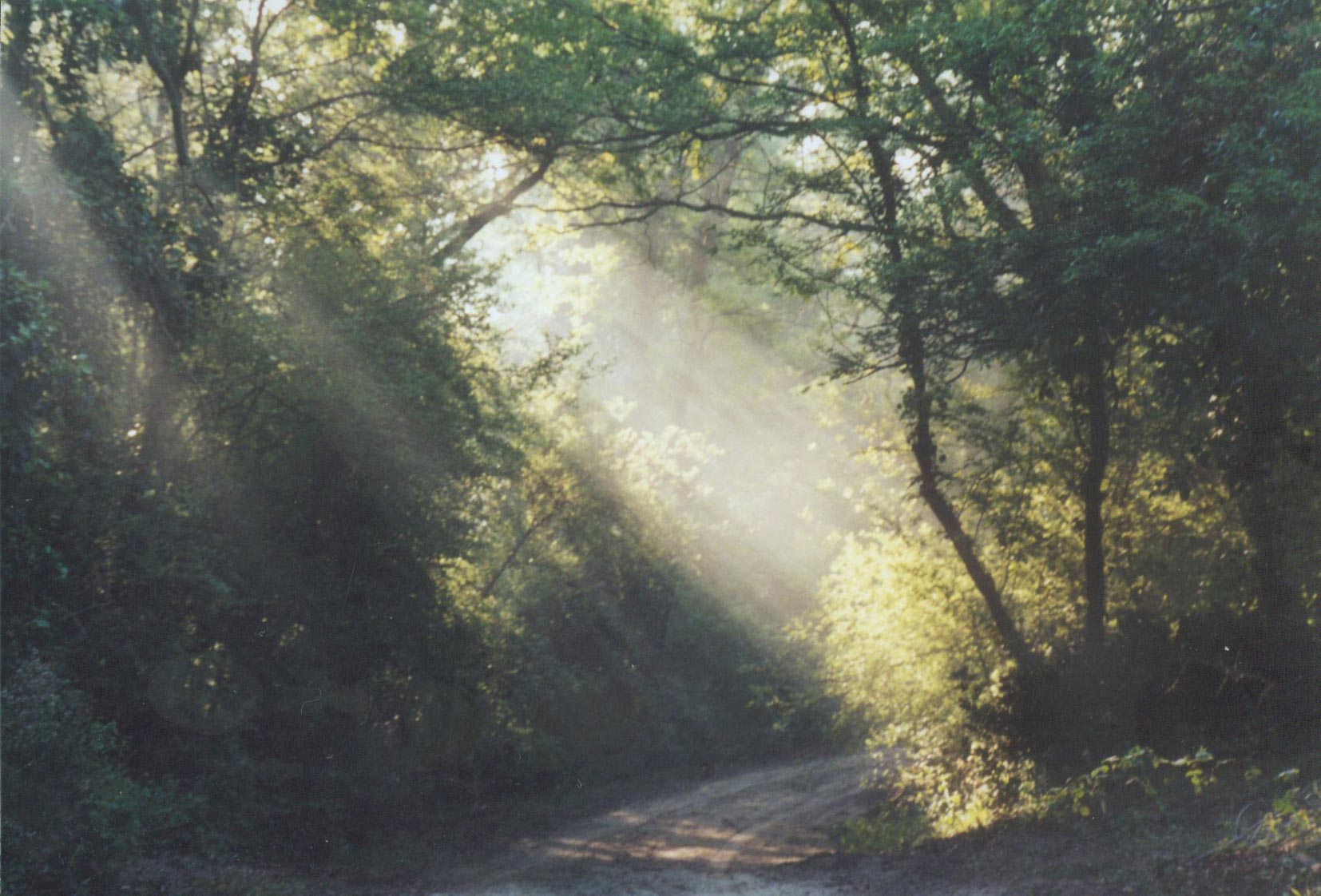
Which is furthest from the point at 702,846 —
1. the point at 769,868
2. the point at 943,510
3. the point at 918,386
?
the point at 918,386

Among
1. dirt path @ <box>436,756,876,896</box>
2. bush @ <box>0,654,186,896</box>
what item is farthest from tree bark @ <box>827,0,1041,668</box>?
bush @ <box>0,654,186,896</box>

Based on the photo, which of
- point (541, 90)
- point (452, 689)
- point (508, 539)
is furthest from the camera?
point (508, 539)

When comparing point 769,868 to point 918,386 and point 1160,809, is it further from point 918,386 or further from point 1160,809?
point 918,386

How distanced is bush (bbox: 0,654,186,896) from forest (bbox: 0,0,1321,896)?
3 centimetres

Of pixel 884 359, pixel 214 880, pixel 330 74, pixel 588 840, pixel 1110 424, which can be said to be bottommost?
pixel 588 840

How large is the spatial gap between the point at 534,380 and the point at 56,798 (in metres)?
10.1

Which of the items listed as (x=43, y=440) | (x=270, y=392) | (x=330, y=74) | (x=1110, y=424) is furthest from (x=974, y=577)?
(x=330, y=74)

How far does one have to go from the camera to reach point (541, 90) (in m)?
14.2

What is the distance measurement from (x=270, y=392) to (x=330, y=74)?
568 cm

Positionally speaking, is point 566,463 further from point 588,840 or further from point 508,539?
point 588,840

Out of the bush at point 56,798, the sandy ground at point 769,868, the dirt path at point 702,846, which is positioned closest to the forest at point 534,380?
the bush at point 56,798

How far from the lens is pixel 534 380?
56.0 feet

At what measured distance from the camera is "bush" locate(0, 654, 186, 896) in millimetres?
7652

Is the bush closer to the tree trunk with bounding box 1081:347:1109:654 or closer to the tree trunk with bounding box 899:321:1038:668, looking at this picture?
the tree trunk with bounding box 899:321:1038:668
